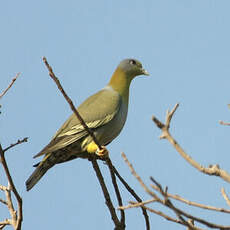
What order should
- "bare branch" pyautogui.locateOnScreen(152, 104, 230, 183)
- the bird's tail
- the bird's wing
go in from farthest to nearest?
the bird's wing < the bird's tail < "bare branch" pyautogui.locateOnScreen(152, 104, 230, 183)

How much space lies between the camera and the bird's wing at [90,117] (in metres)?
6.06

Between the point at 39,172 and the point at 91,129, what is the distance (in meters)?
0.88

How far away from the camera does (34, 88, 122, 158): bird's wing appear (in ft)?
19.9

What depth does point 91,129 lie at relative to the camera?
6.26 metres

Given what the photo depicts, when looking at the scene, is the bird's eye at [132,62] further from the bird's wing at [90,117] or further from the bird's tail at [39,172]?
the bird's tail at [39,172]

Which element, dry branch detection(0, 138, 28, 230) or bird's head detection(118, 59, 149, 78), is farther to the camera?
bird's head detection(118, 59, 149, 78)

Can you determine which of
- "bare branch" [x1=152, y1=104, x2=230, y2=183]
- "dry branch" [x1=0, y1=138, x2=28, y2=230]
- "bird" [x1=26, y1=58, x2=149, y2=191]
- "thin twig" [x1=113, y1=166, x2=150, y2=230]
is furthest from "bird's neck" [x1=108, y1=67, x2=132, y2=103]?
"bare branch" [x1=152, y1=104, x2=230, y2=183]

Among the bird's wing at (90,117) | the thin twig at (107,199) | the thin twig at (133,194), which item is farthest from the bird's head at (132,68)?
the thin twig at (133,194)

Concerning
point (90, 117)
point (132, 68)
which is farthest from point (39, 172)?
point (132, 68)

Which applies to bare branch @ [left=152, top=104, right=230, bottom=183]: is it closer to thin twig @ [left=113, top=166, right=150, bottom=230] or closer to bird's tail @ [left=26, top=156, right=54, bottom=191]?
thin twig @ [left=113, top=166, right=150, bottom=230]

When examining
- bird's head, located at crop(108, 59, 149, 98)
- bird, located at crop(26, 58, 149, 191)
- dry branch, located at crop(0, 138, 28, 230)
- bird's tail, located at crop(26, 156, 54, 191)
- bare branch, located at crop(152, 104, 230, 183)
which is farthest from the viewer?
bird's head, located at crop(108, 59, 149, 98)

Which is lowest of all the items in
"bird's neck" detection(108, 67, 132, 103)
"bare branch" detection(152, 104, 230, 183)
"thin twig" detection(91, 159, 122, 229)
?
"bare branch" detection(152, 104, 230, 183)

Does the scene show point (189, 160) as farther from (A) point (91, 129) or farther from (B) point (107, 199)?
(A) point (91, 129)

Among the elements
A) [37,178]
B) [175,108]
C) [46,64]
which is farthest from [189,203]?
[37,178]
